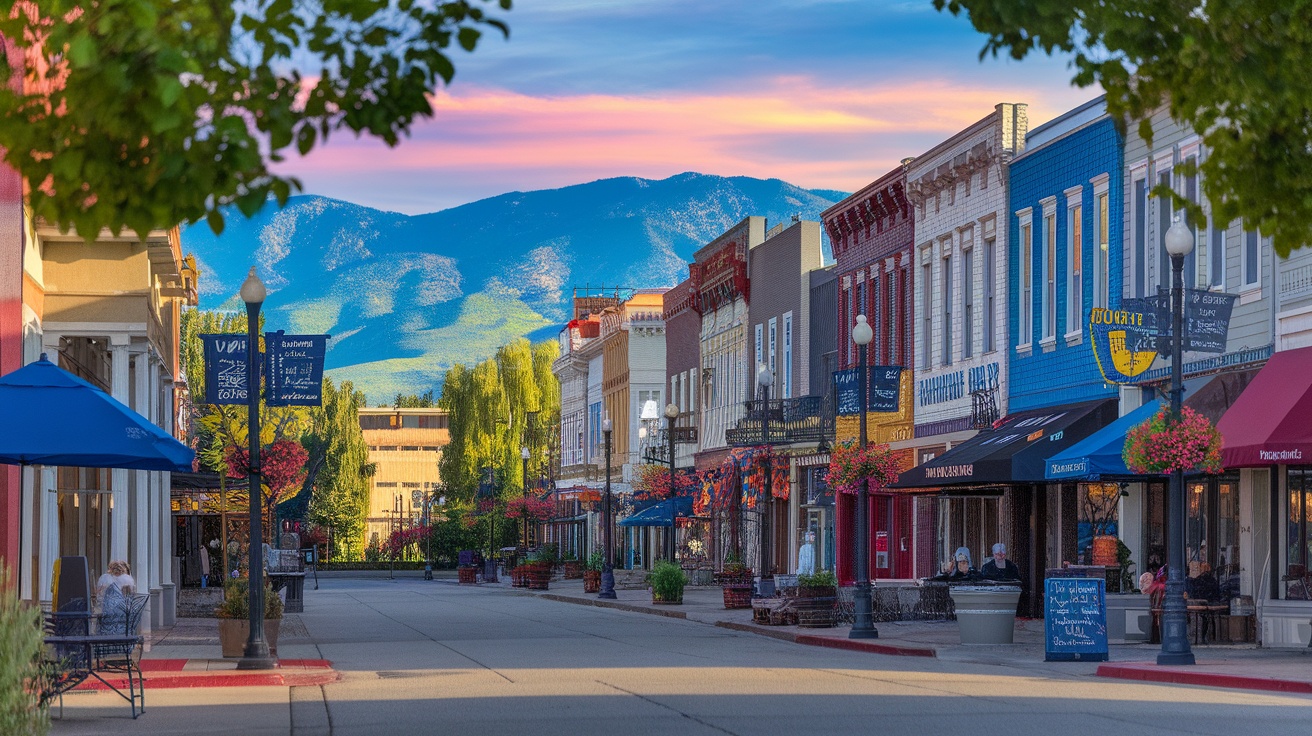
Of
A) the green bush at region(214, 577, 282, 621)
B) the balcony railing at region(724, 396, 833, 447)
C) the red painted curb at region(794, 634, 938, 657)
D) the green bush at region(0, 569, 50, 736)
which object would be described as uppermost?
the balcony railing at region(724, 396, 833, 447)

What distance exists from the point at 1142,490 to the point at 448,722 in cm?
1753

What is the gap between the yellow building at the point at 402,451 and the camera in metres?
170

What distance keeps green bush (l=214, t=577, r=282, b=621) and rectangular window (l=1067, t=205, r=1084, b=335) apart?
15.3 meters

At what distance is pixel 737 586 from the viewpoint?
40344mm

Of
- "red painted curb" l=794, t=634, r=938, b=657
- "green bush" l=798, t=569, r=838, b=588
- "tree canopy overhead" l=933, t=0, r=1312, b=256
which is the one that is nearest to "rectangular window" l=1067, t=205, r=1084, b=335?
"green bush" l=798, t=569, r=838, b=588

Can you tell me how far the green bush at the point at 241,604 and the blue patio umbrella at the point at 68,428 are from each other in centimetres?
513

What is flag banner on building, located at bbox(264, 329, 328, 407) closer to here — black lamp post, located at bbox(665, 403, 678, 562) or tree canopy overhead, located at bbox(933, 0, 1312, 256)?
black lamp post, located at bbox(665, 403, 678, 562)

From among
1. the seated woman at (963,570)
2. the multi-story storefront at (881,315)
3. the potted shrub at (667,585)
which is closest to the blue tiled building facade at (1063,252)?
the seated woman at (963,570)

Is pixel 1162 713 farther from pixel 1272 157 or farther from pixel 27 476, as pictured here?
pixel 27 476

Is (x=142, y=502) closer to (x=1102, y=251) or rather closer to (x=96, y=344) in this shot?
(x=96, y=344)

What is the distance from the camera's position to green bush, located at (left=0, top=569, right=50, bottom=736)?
1141 centimetres

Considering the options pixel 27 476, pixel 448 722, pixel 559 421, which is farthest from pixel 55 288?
pixel 559 421

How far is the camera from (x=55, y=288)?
2614cm

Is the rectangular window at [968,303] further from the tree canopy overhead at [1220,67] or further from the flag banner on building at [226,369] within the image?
the tree canopy overhead at [1220,67]
